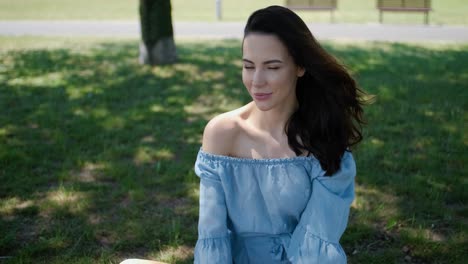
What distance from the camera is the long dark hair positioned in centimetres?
224

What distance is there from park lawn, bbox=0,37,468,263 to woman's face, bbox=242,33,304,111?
1.12 meters

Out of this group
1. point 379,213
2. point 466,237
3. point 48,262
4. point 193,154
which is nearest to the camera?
point 48,262

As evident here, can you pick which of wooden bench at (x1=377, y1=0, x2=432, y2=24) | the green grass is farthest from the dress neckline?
wooden bench at (x1=377, y1=0, x2=432, y2=24)

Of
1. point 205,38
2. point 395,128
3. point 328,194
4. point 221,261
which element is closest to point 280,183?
point 328,194

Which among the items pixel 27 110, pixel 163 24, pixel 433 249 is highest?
pixel 163 24

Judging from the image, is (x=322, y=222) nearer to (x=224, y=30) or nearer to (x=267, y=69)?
(x=267, y=69)

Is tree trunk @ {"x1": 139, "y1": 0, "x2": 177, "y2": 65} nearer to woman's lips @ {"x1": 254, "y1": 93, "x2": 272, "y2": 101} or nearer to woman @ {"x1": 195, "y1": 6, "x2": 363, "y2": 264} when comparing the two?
woman @ {"x1": 195, "y1": 6, "x2": 363, "y2": 264}

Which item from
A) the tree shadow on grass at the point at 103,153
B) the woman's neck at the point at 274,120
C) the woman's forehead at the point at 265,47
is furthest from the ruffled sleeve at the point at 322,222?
the tree shadow on grass at the point at 103,153

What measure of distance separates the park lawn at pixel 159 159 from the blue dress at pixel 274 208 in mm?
1176

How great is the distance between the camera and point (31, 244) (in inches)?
143

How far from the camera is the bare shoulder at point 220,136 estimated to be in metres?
2.42

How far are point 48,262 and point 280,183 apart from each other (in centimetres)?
184

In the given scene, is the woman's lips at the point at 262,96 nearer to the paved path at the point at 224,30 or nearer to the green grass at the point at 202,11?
the paved path at the point at 224,30

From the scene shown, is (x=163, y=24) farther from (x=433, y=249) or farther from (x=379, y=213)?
(x=433, y=249)
